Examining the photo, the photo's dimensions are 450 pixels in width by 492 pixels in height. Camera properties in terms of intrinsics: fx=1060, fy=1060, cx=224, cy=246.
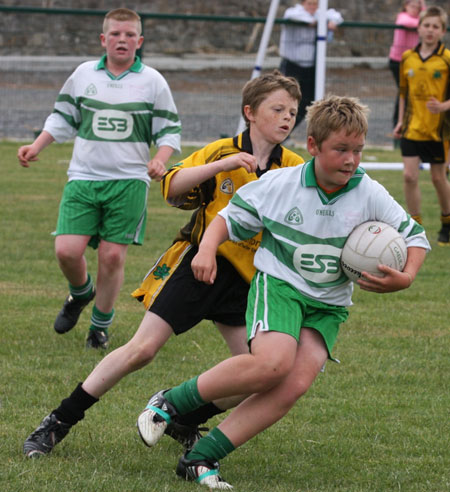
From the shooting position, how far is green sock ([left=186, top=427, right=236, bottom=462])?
3.97m

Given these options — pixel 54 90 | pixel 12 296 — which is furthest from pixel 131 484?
pixel 54 90

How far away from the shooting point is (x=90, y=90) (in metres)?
6.26

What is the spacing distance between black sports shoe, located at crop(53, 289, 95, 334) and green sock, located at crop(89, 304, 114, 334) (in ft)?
0.85

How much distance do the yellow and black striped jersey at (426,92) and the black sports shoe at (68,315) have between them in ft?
14.8

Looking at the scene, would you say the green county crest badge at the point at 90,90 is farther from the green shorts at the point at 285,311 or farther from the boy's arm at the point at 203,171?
the green shorts at the point at 285,311

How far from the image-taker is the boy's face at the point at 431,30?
966cm

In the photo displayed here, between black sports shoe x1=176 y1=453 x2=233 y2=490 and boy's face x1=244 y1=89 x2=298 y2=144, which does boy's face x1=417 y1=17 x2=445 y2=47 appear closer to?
boy's face x1=244 y1=89 x2=298 y2=144

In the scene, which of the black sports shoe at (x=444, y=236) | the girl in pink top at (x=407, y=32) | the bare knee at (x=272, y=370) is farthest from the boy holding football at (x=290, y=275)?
the girl in pink top at (x=407, y=32)

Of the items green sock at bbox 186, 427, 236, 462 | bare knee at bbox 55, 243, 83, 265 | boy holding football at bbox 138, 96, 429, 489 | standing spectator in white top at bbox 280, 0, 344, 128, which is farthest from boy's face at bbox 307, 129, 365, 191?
standing spectator in white top at bbox 280, 0, 344, 128

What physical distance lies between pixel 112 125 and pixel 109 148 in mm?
140

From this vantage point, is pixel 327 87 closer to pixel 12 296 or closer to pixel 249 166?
pixel 12 296

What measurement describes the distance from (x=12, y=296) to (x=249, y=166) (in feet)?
12.1

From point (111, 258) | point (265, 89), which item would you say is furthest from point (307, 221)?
point (111, 258)

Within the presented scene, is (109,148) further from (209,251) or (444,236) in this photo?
(444,236)
